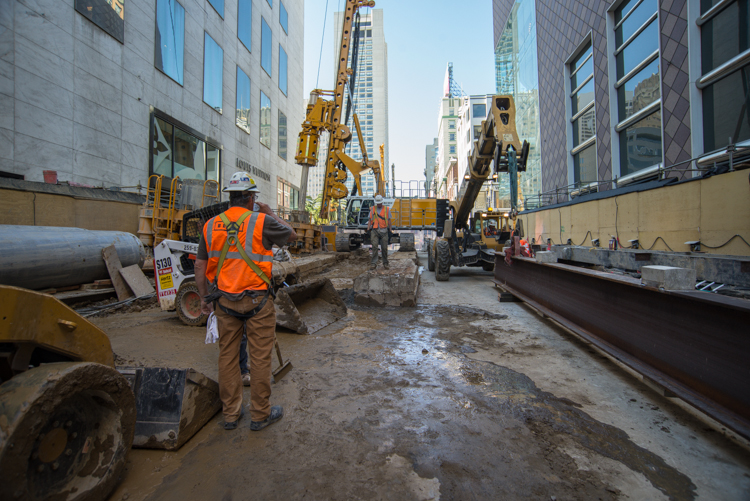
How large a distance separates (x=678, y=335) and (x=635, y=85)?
15011 mm

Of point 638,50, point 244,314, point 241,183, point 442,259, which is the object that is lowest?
point 244,314

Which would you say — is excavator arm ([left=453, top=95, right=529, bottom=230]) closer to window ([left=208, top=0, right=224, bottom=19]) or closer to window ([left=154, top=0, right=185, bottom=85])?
window ([left=154, top=0, right=185, bottom=85])

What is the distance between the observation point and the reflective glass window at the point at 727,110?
9141 mm

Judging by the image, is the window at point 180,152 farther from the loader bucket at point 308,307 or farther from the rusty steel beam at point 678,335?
the rusty steel beam at point 678,335

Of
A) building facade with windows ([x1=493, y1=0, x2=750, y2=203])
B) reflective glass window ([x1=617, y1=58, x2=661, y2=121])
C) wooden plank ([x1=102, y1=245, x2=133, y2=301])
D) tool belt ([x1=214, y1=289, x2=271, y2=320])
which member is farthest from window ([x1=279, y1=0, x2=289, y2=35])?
tool belt ([x1=214, y1=289, x2=271, y2=320])

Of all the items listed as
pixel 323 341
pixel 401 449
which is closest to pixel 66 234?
pixel 323 341

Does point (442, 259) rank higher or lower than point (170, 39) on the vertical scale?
lower

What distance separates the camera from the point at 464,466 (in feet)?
7.50

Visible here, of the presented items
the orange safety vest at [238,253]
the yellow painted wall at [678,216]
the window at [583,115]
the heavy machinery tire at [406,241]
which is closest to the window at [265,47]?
the heavy machinery tire at [406,241]

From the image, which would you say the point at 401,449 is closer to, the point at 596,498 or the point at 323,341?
the point at 596,498

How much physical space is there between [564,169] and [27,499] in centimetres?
2194

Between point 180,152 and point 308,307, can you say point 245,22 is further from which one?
point 308,307

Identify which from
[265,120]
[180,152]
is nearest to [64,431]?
[180,152]

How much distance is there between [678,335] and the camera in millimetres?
2824
